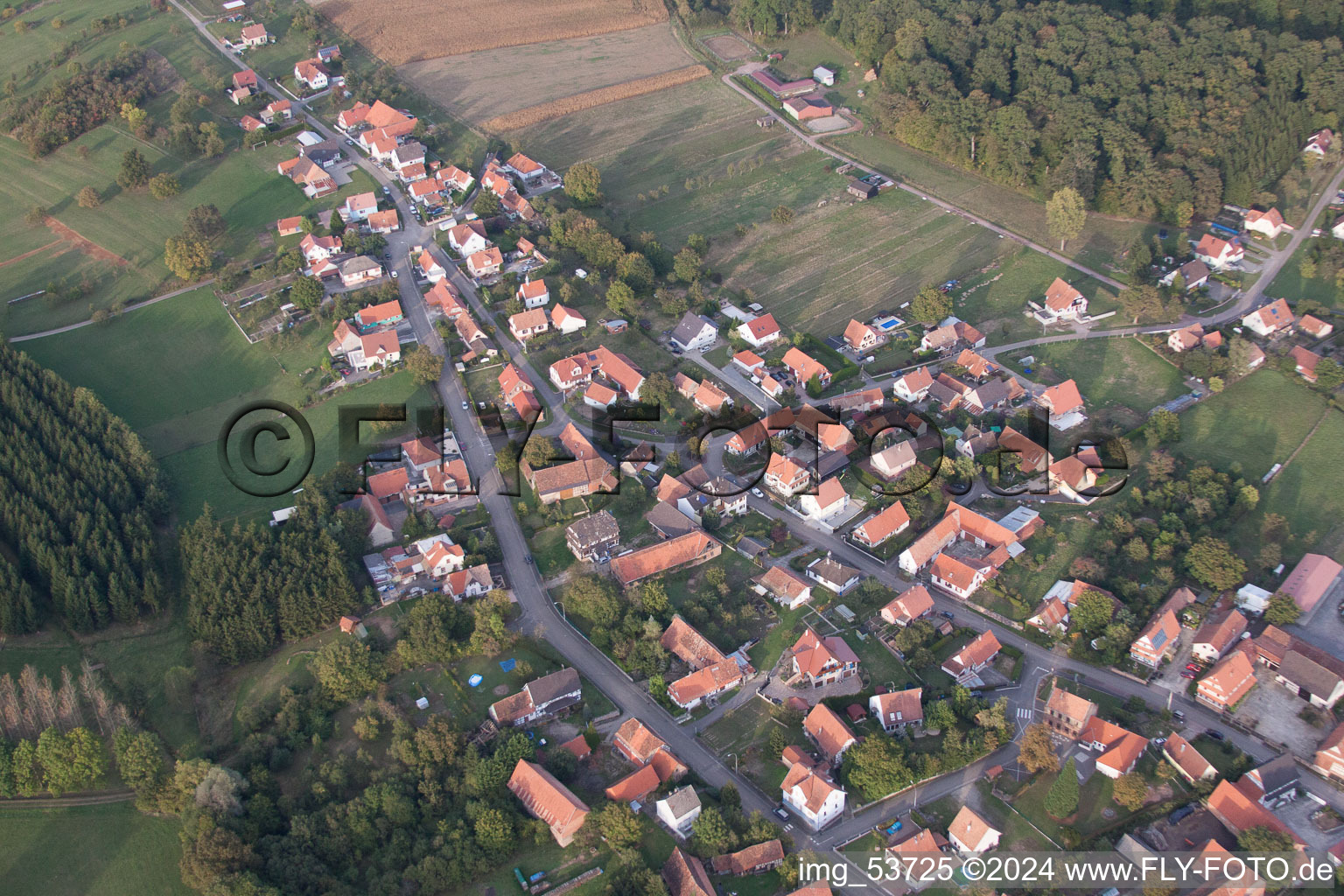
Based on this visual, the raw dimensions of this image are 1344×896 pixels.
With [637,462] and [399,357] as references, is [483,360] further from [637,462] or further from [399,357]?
[637,462]

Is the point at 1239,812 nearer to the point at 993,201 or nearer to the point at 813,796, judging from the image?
the point at 813,796

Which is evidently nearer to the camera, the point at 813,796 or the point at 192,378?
the point at 813,796

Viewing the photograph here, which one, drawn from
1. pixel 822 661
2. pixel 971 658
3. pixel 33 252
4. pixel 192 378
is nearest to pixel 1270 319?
pixel 971 658

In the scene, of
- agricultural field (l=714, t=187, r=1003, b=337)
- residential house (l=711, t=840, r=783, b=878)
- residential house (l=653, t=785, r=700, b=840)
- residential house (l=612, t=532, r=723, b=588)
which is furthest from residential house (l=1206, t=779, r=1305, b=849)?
agricultural field (l=714, t=187, r=1003, b=337)

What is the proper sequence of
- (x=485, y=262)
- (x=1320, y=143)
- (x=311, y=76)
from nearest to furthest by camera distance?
1. (x=485, y=262)
2. (x=1320, y=143)
3. (x=311, y=76)

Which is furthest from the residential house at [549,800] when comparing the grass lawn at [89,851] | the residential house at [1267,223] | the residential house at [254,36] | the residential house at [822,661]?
the residential house at [254,36]
